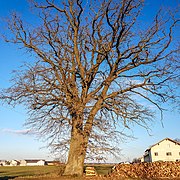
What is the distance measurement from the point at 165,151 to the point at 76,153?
41.5 metres

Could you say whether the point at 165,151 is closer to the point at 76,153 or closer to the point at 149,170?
the point at 149,170

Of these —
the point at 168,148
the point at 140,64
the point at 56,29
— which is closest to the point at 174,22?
the point at 140,64

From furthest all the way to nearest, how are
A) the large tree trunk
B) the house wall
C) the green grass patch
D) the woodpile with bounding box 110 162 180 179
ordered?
the house wall < the woodpile with bounding box 110 162 180 179 < the green grass patch < the large tree trunk

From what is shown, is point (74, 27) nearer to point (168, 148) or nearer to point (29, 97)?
point (29, 97)

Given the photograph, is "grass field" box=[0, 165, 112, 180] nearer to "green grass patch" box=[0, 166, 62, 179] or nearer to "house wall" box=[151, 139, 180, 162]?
"green grass patch" box=[0, 166, 62, 179]

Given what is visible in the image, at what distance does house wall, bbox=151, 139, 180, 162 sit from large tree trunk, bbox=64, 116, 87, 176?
1607 inches

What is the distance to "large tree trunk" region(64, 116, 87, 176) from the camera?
14773mm

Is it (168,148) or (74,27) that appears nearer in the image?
(74,27)

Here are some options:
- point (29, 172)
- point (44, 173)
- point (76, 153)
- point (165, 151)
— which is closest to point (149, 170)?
point (76, 153)

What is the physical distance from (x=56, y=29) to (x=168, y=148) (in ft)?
140

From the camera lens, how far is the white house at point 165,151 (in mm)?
51438

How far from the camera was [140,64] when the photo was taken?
1658 cm

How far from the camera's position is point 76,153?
15.0m

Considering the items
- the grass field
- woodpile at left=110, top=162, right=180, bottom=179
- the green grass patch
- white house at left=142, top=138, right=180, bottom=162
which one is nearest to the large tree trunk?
the grass field
